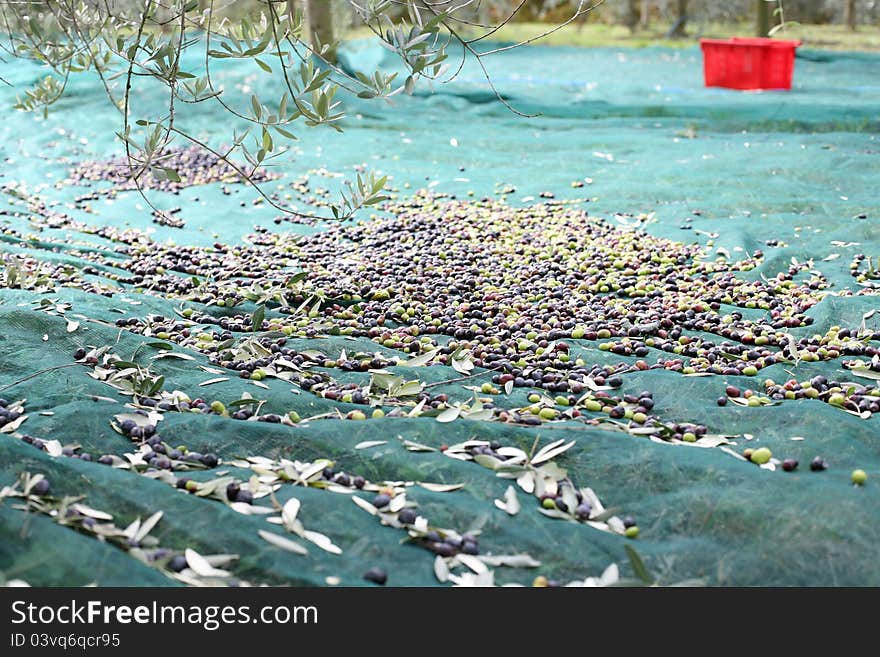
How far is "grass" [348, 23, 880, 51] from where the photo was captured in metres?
14.5

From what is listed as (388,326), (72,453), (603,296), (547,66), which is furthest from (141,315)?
(547,66)

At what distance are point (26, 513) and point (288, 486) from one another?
24.2 inches

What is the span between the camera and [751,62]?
30.7ft

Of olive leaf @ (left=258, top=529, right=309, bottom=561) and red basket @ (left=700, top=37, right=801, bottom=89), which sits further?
red basket @ (left=700, top=37, right=801, bottom=89)

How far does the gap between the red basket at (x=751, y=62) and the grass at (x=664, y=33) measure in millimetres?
4753

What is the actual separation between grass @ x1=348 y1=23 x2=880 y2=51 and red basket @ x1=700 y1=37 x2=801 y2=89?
15.6 feet

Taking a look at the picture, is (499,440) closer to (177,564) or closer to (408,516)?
(408,516)

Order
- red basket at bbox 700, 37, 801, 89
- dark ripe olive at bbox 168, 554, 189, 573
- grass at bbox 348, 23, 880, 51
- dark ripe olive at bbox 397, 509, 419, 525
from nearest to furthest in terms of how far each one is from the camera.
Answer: dark ripe olive at bbox 168, 554, 189, 573, dark ripe olive at bbox 397, 509, 419, 525, red basket at bbox 700, 37, 801, 89, grass at bbox 348, 23, 880, 51

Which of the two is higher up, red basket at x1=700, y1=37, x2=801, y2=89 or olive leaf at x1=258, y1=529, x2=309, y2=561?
red basket at x1=700, y1=37, x2=801, y2=89

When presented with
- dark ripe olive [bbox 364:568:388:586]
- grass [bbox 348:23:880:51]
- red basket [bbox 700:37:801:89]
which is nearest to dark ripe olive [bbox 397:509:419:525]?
dark ripe olive [bbox 364:568:388:586]

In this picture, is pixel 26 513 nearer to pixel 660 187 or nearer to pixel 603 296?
pixel 603 296

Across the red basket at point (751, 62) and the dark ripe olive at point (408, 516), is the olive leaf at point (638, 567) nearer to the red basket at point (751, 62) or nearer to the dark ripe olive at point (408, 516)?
the dark ripe olive at point (408, 516)

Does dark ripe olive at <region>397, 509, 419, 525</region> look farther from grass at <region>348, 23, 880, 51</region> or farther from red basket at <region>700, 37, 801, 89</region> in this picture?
grass at <region>348, 23, 880, 51</region>

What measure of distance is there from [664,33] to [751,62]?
818cm
